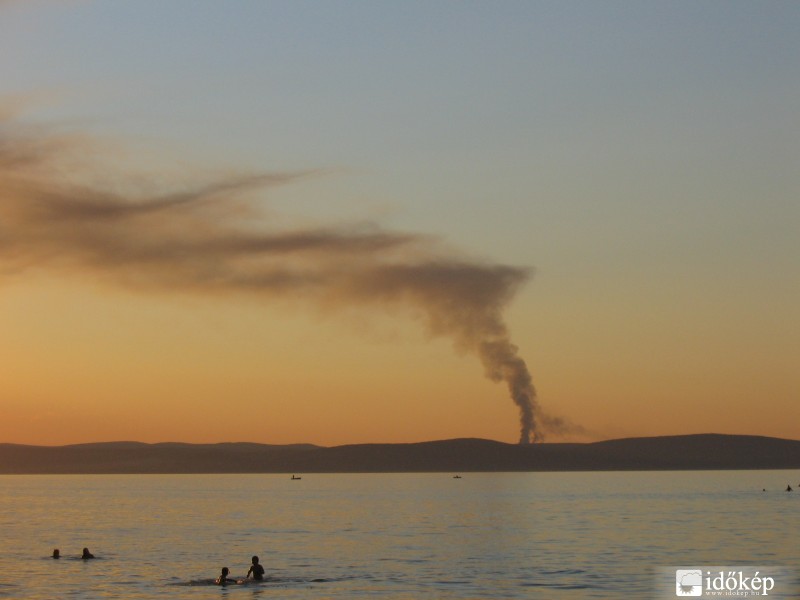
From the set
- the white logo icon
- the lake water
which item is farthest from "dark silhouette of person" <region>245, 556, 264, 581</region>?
the white logo icon

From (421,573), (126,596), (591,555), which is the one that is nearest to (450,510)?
(591,555)

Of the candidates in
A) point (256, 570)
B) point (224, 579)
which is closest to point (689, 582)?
point (256, 570)

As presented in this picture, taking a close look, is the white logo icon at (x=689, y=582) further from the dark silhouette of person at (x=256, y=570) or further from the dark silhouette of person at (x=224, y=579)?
the dark silhouette of person at (x=224, y=579)

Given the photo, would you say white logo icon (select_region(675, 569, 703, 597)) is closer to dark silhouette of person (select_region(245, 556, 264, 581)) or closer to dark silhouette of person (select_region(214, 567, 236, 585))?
dark silhouette of person (select_region(245, 556, 264, 581))

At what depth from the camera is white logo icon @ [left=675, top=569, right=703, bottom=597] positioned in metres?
72.2

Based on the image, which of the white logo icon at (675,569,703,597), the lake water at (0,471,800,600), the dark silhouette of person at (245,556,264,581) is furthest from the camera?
the dark silhouette of person at (245,556,264,581)

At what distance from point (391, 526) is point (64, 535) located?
35671mm

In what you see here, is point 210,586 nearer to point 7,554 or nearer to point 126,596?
point 126,596

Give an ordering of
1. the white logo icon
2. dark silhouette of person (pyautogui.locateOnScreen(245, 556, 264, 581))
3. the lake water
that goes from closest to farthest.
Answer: the white logo icon < the lake water < dark silhouette of person (pyautogui.locateOnScreen(245, 556, 264, 581))

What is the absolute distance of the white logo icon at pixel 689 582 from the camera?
237ft

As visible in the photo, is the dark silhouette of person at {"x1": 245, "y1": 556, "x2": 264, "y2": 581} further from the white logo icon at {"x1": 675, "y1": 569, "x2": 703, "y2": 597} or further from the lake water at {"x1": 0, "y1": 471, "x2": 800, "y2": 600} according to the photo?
the white logo icon at {"x1": 675, "y1": 569, "x2": 703, "y2": 597}

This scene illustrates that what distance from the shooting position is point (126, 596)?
232 feet

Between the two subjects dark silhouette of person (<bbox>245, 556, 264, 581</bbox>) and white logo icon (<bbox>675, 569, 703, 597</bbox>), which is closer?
white logo icon (<bbox>675, 569, 703, 597</bbox>)

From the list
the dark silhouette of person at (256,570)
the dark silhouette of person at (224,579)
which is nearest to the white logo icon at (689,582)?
the dark silhouette of person at (256,570)
